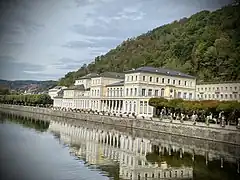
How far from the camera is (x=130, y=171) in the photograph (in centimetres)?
1648

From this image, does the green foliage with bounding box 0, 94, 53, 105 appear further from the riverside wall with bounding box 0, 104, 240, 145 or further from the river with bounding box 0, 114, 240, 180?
the river with bounding box 0, 114, 240, 180

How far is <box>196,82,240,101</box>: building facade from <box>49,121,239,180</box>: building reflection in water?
919 inches

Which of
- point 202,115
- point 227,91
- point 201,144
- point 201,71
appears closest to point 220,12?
point 201,71

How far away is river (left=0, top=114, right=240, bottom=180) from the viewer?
51.5 feet

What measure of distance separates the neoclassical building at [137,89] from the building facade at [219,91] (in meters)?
2.19

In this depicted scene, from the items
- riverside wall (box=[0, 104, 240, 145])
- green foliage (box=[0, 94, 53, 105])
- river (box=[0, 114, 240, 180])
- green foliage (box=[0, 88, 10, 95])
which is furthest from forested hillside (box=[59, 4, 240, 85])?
river (box=[0, 114, 240, 180])

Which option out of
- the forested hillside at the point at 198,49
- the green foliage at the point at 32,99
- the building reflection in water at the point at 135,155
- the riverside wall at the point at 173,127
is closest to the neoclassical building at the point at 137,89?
the riverside wall at the point at 173,127

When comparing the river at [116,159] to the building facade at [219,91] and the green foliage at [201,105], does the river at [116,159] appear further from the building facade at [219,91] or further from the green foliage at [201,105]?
the building facade at [219,91]

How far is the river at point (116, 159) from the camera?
15.7 m

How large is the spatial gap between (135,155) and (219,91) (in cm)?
3309

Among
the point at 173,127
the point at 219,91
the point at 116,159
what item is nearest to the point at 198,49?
the point at 219,91

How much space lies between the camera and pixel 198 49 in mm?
65875

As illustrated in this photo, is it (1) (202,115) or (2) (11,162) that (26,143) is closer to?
(2) (11,162)

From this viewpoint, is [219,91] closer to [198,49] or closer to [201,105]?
[198,49]
